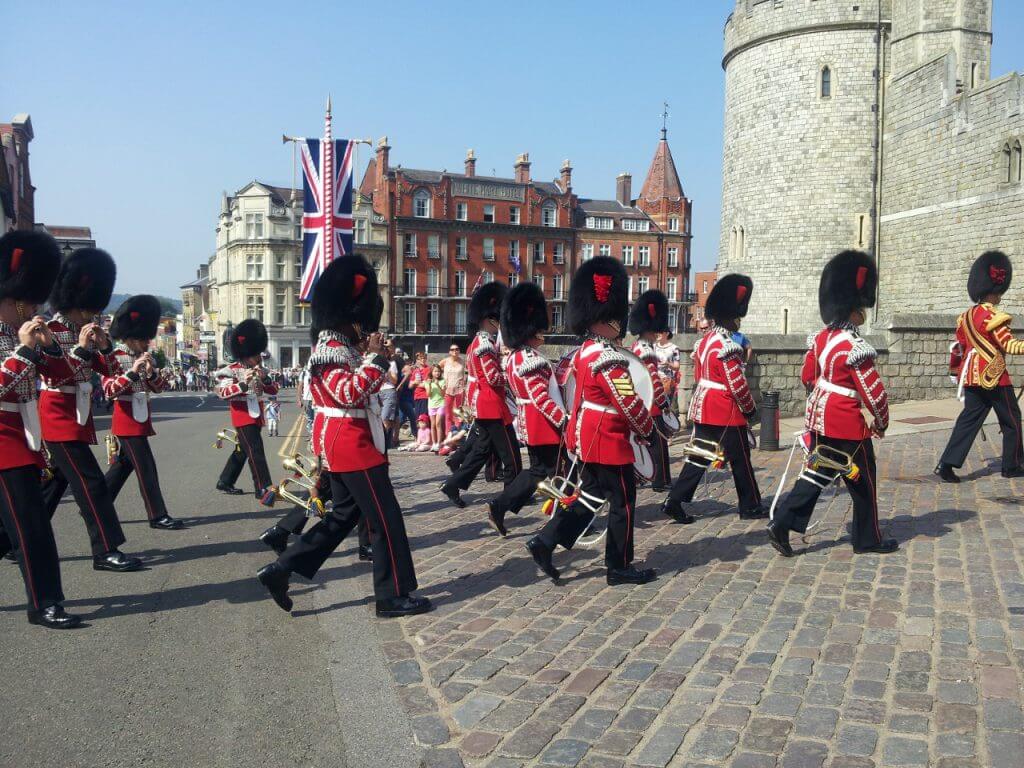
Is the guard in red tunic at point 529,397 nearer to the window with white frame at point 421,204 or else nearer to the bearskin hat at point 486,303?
the bearskin hat at point 486,303

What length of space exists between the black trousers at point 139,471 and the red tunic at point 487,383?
294 centimetres

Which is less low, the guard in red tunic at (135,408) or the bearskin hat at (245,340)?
the bearskin hat at (245,340)

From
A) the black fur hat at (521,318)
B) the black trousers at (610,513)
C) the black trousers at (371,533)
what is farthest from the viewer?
the black fur hat at (521,318)

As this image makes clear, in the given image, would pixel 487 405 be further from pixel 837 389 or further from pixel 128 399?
pixel 837 389

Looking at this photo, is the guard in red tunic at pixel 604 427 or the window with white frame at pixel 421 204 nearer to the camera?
the guard in red tunic at pixel 604 427

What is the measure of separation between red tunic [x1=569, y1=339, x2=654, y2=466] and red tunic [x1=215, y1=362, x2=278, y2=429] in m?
4.59

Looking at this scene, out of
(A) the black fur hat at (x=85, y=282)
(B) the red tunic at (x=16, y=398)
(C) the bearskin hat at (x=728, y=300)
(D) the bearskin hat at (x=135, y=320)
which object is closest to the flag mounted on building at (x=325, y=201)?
(D) the bearskin hat at (x=135, y=320)

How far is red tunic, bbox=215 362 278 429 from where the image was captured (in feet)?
30.4

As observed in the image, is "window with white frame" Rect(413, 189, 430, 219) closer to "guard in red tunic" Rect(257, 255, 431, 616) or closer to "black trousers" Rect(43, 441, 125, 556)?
"black trousers" Rect(43, 441, 125, 556)

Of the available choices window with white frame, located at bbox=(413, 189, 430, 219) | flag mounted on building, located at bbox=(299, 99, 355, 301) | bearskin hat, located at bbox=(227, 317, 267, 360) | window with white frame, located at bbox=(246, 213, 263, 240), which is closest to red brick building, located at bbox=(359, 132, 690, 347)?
window with white frame, located at bbox=(413, 189, 430, 219)

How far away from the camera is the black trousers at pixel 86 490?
6484mm

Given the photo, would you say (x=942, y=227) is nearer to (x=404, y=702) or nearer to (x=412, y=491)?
(x=412, y=491)

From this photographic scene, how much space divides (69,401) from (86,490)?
0.66 metres

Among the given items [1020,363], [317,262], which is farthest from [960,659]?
[1020,363]
